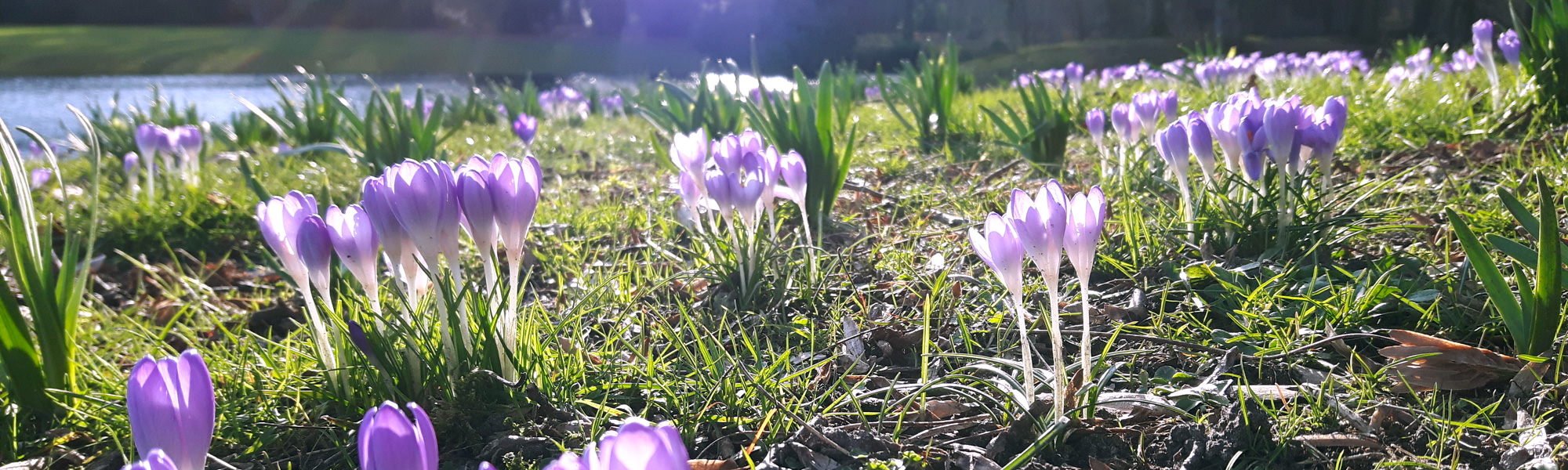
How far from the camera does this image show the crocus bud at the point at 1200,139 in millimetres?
1535

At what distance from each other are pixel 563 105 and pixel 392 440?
697 cm

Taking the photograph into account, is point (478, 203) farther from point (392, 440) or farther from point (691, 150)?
point (691, 150)

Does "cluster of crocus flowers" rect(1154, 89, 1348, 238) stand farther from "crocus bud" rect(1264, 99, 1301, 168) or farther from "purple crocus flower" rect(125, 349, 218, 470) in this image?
"purple crocus flower" rect(125, 349, 218, 470)

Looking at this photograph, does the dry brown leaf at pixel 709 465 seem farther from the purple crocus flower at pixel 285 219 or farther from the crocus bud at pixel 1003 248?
the purple crocus flower at pixel 285 219

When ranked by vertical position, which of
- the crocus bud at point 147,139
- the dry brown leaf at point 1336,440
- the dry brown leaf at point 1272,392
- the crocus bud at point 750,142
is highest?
the crocus bud at point 147,139

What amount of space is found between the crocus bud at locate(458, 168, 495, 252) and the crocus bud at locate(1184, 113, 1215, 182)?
4.19ft

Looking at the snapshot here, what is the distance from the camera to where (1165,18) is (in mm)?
21000

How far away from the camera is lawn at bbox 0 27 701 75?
992 inches

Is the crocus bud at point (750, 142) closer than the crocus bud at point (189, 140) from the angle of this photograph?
Yes

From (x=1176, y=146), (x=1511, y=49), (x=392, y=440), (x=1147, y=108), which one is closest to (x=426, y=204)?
(x=392, y=440)

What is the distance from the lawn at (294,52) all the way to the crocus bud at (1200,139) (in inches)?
800

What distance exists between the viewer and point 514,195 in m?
1.09

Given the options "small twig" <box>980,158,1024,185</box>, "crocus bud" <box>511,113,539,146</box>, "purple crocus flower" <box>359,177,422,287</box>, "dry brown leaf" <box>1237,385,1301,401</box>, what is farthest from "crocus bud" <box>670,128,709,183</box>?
"crocus bud" <box>511,113,539,146</box>

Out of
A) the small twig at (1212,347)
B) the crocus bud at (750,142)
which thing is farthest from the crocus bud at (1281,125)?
the crocus bud at (750,142)
